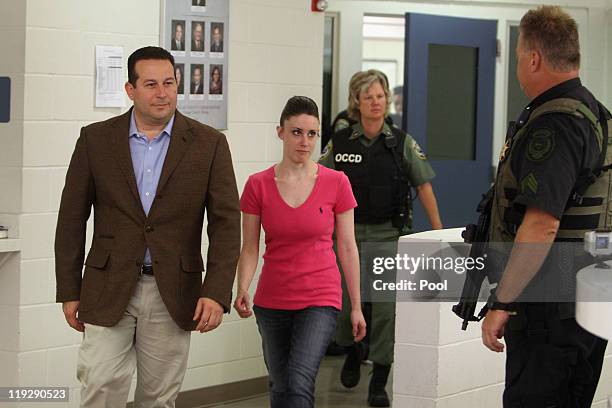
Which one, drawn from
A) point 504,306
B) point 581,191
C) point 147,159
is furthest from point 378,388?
point 581,191

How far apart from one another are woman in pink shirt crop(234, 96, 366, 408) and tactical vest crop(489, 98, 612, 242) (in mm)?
1033

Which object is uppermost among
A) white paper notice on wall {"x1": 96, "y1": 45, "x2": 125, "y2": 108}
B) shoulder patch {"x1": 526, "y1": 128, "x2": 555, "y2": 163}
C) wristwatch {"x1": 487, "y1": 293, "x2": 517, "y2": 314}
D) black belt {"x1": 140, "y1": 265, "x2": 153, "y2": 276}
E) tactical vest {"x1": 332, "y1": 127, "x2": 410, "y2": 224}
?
white paper notice on wall {"x1": 96, "y1": 45, "x2": 125, "y2": 108}

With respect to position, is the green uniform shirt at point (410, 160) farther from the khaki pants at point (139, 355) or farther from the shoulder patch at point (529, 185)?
the shoulder patch at point (529, 185)

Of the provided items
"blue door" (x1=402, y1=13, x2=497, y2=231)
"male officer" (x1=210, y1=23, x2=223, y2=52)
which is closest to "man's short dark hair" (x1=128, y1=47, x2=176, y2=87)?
"male officer" (x1=210, y1=23, x2=223, y2=52)

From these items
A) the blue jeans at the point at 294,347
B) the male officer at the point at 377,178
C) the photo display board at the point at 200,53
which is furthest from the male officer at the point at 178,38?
the blue jeans at the point at 294,347

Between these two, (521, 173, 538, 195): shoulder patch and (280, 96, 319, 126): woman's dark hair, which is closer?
(521, 173, 538, 195): shoulder patch

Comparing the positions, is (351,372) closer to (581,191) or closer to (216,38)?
(216,38)

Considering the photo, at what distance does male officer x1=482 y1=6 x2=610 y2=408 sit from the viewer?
3.25 meters

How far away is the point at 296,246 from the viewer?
4242mm

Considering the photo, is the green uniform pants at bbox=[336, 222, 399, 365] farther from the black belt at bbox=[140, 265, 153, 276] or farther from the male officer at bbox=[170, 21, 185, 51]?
the black belt at bbox=[140, 265, 153, 276]

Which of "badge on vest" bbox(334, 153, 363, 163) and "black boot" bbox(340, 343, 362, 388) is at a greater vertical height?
"badge on vest" bbox(334, 153, 363, 163)

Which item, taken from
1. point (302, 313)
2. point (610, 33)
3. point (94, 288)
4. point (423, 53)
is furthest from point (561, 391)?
point (610, 33)

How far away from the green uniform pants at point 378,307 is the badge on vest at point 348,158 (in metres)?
0.36

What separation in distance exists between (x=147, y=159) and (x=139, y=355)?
0.69 metres
